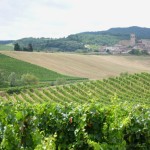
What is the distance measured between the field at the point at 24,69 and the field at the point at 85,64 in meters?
2.09

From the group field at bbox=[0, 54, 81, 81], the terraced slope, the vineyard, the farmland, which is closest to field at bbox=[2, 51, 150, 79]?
field at bbox=[0, 54, 81, 81]

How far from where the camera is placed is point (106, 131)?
9.52m

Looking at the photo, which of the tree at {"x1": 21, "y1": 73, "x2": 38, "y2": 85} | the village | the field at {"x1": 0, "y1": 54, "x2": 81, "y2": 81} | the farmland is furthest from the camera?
the village

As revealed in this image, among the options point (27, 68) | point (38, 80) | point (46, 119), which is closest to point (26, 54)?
point (27, 68)

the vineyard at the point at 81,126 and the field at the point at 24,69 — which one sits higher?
the vineyard at the point at 81,126

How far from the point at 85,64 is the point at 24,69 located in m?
15.9

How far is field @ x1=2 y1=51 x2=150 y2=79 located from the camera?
78.3m

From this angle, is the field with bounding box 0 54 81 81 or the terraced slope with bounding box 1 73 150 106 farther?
the field with bounding box 0 54 81 81

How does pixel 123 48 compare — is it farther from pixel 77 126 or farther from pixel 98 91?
pixel 77 126

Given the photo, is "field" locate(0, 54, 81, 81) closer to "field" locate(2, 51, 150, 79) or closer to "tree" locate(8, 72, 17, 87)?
"field" locate(2, 51, 150, 79)

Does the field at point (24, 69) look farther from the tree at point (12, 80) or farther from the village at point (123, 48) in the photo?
the village at point (123, 48)

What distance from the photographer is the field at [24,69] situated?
74.1 metres

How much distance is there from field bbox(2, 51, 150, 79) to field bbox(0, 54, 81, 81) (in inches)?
82.4

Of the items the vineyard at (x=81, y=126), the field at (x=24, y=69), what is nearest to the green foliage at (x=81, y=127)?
the vineyard at (x=81, y=126)
